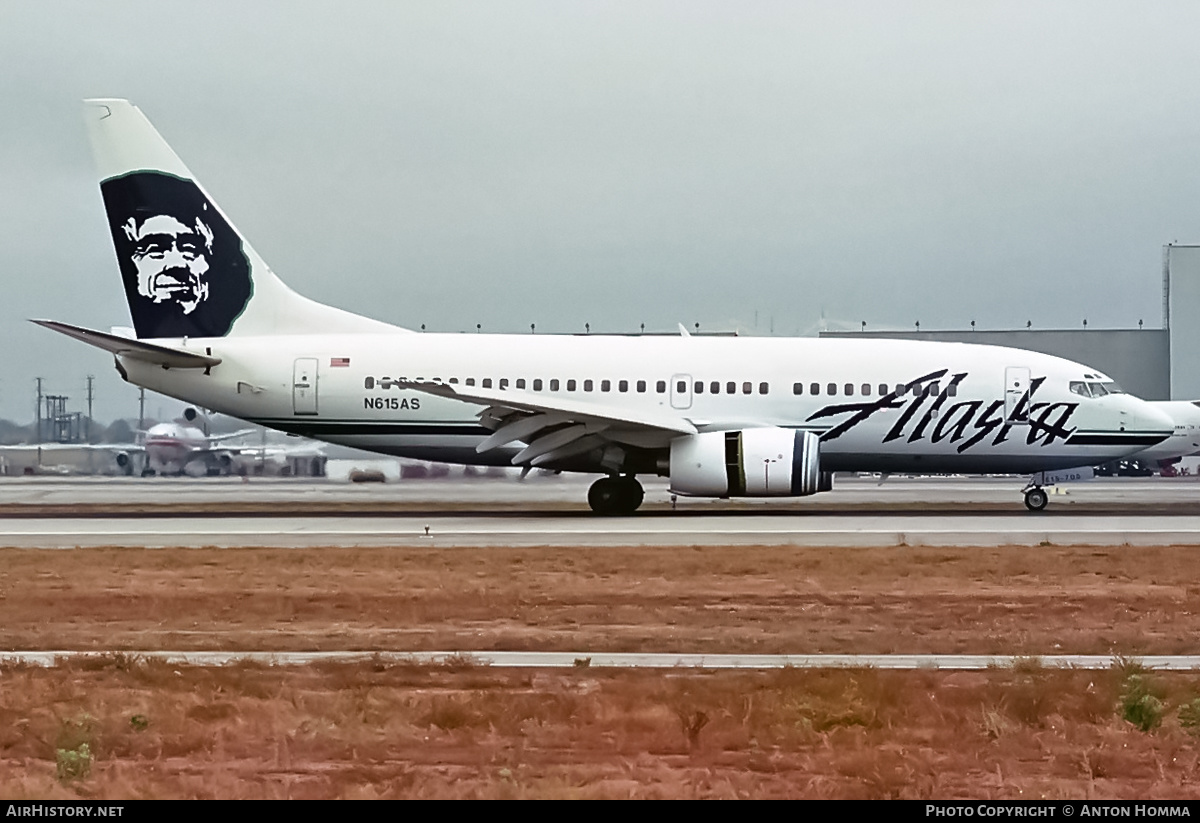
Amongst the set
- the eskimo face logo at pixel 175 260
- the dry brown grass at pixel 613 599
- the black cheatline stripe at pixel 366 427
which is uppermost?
the eskimo face logo at pixel 175 260

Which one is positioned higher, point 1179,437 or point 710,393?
point 710,393

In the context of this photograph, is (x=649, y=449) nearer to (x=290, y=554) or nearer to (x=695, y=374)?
(x=695, y=374)

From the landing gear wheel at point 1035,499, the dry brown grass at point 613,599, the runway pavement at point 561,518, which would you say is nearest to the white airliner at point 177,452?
the runway pavement at point 561,518

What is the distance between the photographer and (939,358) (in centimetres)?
3084

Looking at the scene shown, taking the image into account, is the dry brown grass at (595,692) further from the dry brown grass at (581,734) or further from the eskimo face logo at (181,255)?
the eskimo face logo at (181,255)

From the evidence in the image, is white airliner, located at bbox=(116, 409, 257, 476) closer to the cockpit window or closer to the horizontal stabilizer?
the horizontal stabilizer

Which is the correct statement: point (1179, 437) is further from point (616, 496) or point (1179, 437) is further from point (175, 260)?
point (175, 260)

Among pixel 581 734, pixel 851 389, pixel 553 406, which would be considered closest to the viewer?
pixel 581 734

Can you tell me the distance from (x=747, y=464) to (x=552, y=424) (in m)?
3.81

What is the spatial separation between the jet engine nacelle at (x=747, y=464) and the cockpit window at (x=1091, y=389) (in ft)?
19.9

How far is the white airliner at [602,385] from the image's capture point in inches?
1187

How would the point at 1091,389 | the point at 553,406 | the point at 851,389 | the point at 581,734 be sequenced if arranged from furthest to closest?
1. the point at 1091,389
2. the point at 851,389
3. the point at 553,406
4. the point at 581,734

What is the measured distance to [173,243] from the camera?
104ft

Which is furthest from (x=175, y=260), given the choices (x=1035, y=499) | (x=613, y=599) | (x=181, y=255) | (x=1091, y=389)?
(x=1091, y=389)
